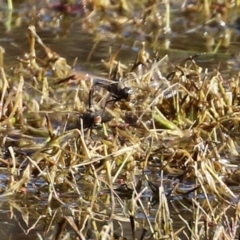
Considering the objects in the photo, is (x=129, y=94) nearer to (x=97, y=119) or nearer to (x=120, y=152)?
(x=97, y=119)

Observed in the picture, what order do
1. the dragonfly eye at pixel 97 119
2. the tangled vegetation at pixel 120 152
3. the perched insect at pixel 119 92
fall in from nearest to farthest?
the tangled vegetation at pixel 120 152 → the dragonfly eye at pixel 97 119 → the perched insect at pixel 119 92

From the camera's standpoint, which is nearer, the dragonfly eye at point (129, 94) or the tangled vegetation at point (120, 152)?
the tangled vegetation at point (120, 152)

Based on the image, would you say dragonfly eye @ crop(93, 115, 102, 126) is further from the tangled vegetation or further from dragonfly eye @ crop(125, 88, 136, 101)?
dragonfly eye @ crop(125, 88, 136, 101)

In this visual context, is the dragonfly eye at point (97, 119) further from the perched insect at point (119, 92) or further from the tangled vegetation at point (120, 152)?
the perched insect at point (119, 92)

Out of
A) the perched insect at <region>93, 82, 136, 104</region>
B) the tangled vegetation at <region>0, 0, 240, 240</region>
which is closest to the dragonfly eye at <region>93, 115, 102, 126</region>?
the tangled vegetation at <region>0, 0, 240, 240</region>

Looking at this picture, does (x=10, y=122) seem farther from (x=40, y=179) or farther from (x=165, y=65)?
(x=165, y=65)

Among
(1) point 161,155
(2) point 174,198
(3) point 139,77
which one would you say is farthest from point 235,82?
(2) point 174,198

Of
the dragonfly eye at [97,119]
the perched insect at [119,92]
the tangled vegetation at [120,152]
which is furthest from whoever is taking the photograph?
the perched insect at [119,92]

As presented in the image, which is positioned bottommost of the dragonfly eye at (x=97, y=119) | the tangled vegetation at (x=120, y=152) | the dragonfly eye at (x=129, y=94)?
the tangled vegetation at (x=120, y=152)

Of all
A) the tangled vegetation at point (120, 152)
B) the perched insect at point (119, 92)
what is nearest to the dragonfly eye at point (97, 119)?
the tangled vegetation at point (120, 152)
